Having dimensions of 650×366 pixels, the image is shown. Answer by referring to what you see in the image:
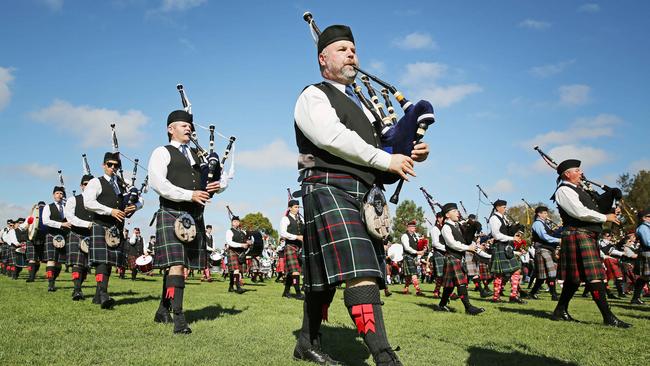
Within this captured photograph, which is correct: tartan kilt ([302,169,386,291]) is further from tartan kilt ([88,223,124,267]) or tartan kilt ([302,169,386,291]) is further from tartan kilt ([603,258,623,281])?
tartan kilt ([603,258,623,281])

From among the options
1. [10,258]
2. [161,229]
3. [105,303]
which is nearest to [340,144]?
[161,229]

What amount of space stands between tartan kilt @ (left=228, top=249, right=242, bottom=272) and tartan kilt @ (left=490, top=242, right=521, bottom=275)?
5.83m

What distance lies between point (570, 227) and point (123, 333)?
214 inches

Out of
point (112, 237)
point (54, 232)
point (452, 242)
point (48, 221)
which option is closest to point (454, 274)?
point (452, 242)

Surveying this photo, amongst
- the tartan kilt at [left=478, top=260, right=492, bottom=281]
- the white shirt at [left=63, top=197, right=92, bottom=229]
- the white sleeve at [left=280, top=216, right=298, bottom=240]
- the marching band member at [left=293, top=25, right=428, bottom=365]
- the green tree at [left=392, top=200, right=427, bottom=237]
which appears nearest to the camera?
the marching band member at [left=293, top=25, right=428, bottom=365]

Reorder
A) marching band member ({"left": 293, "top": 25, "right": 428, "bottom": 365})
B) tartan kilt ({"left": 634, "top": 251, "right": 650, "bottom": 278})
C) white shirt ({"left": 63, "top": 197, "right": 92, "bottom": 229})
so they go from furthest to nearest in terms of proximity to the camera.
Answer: tartan kilt ({"left": 634, "top": 251, "right": 650, "bottom": 278}) → white shirt ({"left": 63, "top": 197, "right": 92, "bottom": 229}) → marching band member ({"left": 293, "top": 25, "right": 428, "bottom": 365})

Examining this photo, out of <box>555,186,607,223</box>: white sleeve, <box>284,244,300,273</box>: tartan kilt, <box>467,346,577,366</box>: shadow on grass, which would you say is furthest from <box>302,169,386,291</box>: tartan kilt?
<box>284,244,300,273</box>: tartan kilt

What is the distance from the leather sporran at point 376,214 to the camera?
99.7 inches

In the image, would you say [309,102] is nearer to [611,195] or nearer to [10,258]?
[611,195]

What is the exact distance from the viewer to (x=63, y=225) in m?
8.61

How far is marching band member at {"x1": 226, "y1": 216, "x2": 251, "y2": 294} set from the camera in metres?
11.1

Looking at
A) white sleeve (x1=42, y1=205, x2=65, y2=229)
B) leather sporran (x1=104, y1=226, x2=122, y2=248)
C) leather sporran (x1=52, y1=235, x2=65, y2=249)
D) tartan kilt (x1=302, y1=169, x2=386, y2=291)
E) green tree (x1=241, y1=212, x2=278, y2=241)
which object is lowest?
tartan kilt (x1=302, y1=169, x2=386, y2=291)

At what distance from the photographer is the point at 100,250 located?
6234mm

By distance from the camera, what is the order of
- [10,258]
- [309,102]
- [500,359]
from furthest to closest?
[10,258]
[500,359]
[309,102]
